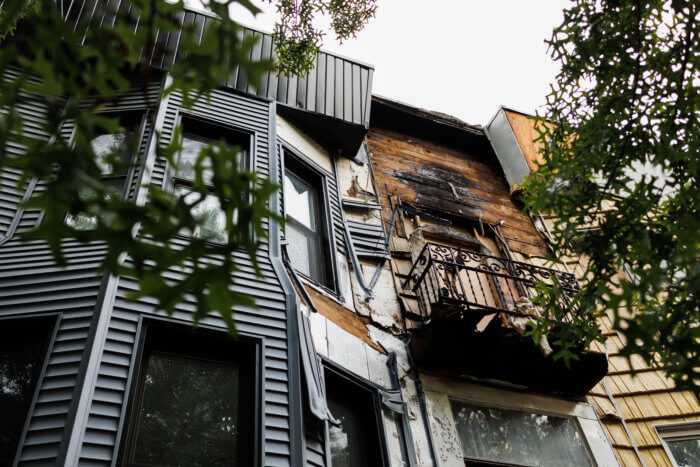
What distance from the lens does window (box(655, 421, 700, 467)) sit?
21.2ft

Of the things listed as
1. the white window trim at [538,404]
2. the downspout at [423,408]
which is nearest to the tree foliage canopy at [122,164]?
the downspout at [423,408]

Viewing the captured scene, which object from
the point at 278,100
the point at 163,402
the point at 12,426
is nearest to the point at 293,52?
the point at 278,100

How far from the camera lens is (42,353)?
422 centimetres

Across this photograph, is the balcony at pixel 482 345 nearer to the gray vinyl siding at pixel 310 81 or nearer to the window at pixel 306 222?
the window at pixel 306 222

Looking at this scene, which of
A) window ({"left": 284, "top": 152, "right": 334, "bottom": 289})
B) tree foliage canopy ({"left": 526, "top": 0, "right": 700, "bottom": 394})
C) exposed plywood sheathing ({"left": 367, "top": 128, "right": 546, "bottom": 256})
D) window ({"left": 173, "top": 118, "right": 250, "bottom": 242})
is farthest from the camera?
exposed plywood sheathing ({"left": 367, "top": 128, "right": 546, "bottom": 256})

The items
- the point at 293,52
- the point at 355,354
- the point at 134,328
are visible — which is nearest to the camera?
the point at 134,328

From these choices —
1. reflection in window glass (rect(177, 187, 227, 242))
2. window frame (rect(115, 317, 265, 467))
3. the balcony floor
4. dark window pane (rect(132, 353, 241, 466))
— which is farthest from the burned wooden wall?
dark window pane (rect(132, 353, 241, 466))

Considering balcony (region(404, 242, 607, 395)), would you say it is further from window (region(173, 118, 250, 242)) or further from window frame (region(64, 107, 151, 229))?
window frame (region(64, 107, 151, 229))

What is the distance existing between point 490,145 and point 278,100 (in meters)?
5.44

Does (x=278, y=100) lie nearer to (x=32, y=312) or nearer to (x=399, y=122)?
(x=399, y=122)

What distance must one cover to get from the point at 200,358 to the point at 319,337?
1233 mm

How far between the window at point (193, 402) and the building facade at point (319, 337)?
0.05ft

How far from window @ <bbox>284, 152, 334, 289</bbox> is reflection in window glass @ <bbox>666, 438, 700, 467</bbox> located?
4812mm

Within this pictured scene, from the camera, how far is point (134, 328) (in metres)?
4.34
